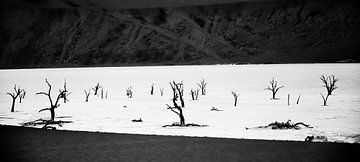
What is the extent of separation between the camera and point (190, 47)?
144 metres

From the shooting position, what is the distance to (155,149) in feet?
33.2

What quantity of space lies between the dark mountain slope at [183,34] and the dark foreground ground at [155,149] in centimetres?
12168

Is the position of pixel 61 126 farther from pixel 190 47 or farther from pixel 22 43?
pixel 22 43

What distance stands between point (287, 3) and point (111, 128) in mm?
147162

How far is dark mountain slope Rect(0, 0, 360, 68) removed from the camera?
137 m

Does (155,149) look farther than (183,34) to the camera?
No

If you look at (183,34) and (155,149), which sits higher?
(183,34)

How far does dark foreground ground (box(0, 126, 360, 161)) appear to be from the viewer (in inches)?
358

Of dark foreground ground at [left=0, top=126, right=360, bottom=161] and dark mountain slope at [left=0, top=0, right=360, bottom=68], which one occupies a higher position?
dark mountain slope at [left=0, top=0, right=360, bottom=68]

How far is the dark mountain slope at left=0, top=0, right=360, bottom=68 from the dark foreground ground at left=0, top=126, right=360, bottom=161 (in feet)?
399

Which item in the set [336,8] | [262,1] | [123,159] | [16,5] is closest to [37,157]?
[123,159]

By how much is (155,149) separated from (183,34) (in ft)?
470

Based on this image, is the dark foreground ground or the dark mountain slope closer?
the dark foreground ground

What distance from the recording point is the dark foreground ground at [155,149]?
9102 mm
